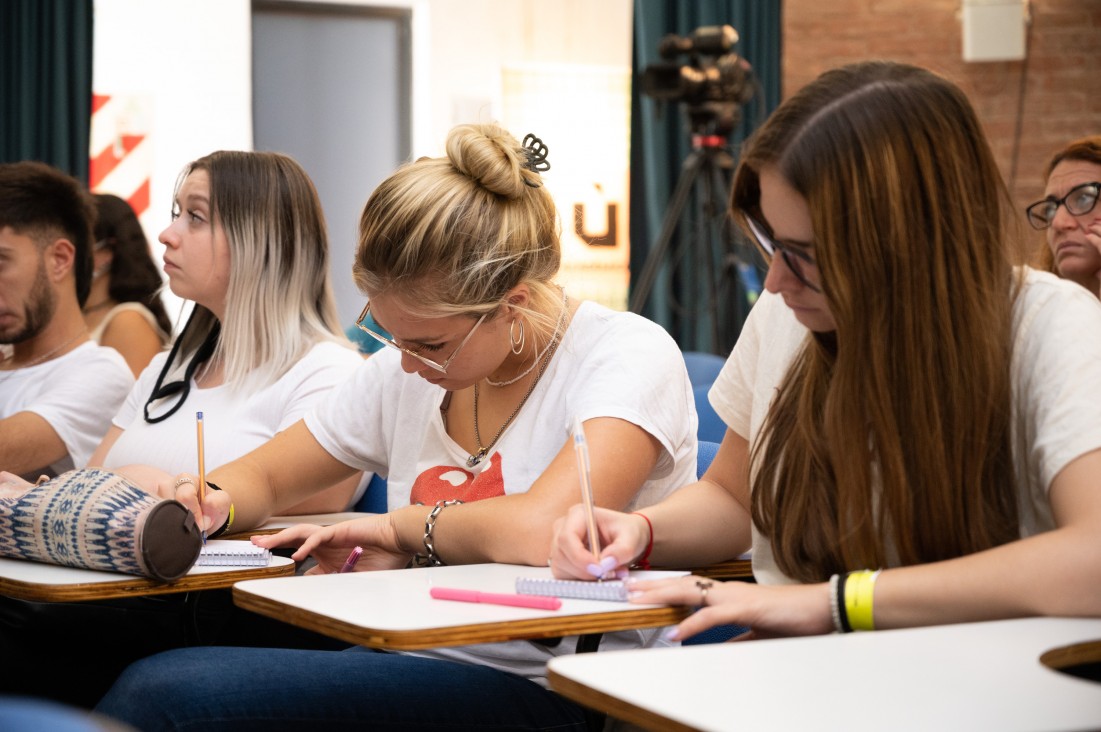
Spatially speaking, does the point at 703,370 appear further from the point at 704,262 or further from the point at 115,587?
the point at 704,262

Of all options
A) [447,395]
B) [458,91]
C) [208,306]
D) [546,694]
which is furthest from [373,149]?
[546,694]

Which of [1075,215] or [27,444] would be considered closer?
[1075,215]

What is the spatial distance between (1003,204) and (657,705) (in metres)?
0.65

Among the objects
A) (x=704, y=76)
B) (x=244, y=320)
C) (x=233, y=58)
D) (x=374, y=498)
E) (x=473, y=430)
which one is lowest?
(x=374, y=498)

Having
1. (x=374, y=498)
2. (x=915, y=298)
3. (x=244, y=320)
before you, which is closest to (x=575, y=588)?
(x=915, y=298)

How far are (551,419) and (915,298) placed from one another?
1.94 feet

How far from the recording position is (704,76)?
4.29 m

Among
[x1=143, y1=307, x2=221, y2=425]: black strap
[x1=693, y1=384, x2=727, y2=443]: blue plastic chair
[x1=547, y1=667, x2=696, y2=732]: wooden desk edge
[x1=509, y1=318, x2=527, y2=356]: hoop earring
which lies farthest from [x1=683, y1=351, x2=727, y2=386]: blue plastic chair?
[x1=547, y1=667, x2=696, y2=732]: wooden desk edge

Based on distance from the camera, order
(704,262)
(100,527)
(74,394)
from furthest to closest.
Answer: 1. (704,262)
2. (74,394)
3. (100,527)

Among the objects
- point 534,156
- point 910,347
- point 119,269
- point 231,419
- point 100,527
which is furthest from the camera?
point 119,269

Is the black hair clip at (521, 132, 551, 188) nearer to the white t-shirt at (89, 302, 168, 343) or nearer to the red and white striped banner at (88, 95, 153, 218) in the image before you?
the white t-shirt at (89, 302, 168, 343)

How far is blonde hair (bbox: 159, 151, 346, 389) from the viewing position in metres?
2.18

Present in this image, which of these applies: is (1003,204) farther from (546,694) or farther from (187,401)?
(187,401)

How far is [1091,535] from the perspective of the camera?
101cm
